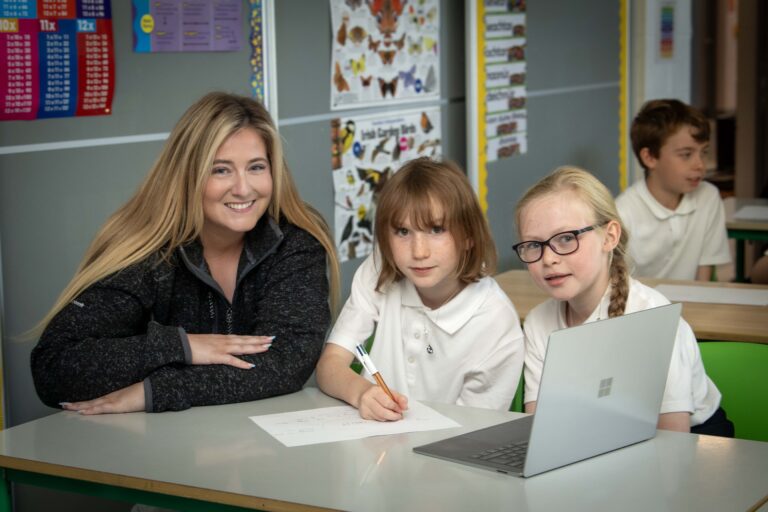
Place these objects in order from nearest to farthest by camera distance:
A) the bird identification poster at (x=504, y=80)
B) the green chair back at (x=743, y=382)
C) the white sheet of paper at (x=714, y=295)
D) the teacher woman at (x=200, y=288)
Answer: the teacher woman at (x=200, y=288) → the green chair back at (x=743, y=382) → the white sheet of paper at (x=714, y=295) → the bird identification poster at (x=504, y=80)

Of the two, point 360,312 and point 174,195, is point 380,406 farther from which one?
point 174,195

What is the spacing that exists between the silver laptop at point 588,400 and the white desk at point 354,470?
0.03 meters

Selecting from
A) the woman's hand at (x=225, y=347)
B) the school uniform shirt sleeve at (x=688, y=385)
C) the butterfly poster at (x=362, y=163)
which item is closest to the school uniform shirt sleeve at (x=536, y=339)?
the school uniform shirt sleeve at (x=688, y=385)

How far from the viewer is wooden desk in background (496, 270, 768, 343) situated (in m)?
2.79

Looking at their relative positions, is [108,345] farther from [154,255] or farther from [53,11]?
[53,11]

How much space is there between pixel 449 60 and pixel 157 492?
10.6ft

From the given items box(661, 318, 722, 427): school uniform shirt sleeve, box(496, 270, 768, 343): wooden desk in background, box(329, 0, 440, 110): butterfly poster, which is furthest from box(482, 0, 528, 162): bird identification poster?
box(661, 318, 722, 427): school uniform shirt sleeve

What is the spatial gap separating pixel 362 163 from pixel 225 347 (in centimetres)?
198

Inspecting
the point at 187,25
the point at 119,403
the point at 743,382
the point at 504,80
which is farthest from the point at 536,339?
the point at 504,80

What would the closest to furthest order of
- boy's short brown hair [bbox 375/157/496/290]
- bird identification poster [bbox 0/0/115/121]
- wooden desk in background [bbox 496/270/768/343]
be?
boy's short brown hair [bbox 375/157/496/290], bird identification poster [bbox 0/0/115/121], wooden desk in background [bbox 496/270/768/343]

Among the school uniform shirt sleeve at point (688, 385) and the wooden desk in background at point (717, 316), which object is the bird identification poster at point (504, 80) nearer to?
the wooden desk in background at point (717, 316)

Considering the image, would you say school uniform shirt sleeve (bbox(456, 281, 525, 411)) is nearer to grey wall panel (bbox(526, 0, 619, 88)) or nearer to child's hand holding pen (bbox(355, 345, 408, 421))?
child's hand holding pen (bbox(355, 345, 408, 421))

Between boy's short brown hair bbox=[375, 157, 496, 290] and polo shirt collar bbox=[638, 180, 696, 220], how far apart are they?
177cm

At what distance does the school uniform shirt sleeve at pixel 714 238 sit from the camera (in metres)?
4.10
